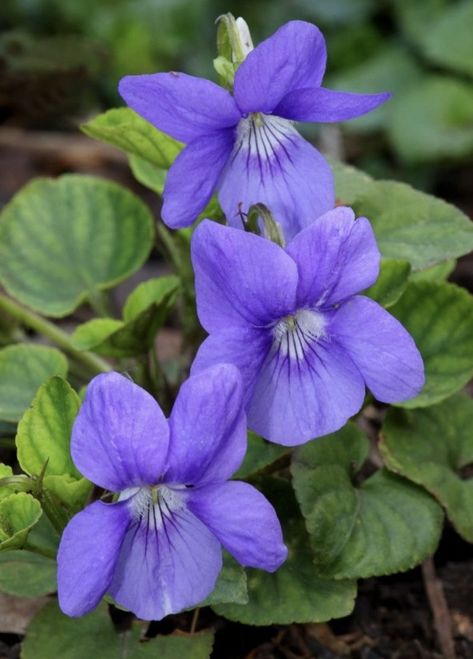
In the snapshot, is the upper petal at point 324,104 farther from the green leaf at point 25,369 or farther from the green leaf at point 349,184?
the green leaf at point 25,369

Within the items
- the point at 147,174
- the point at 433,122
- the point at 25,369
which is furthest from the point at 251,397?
the point at 433,122

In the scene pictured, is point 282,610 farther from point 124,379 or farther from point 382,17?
point 382,17

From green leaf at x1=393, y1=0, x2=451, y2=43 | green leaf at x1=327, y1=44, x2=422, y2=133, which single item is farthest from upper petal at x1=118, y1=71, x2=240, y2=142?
green leaf at x1=393, y1=0, x2=451, y2=43

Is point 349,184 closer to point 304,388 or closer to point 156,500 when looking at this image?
point 304,388

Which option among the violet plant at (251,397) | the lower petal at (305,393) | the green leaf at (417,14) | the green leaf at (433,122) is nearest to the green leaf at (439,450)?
the violet plant at (251,397)

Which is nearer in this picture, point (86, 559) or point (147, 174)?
point (86, 559)

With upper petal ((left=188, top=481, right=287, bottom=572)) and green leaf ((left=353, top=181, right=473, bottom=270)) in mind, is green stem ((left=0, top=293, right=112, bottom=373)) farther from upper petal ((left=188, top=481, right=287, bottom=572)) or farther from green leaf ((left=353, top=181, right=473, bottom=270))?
upper petal ((left=188, top=481, right=287, bottom=572))
